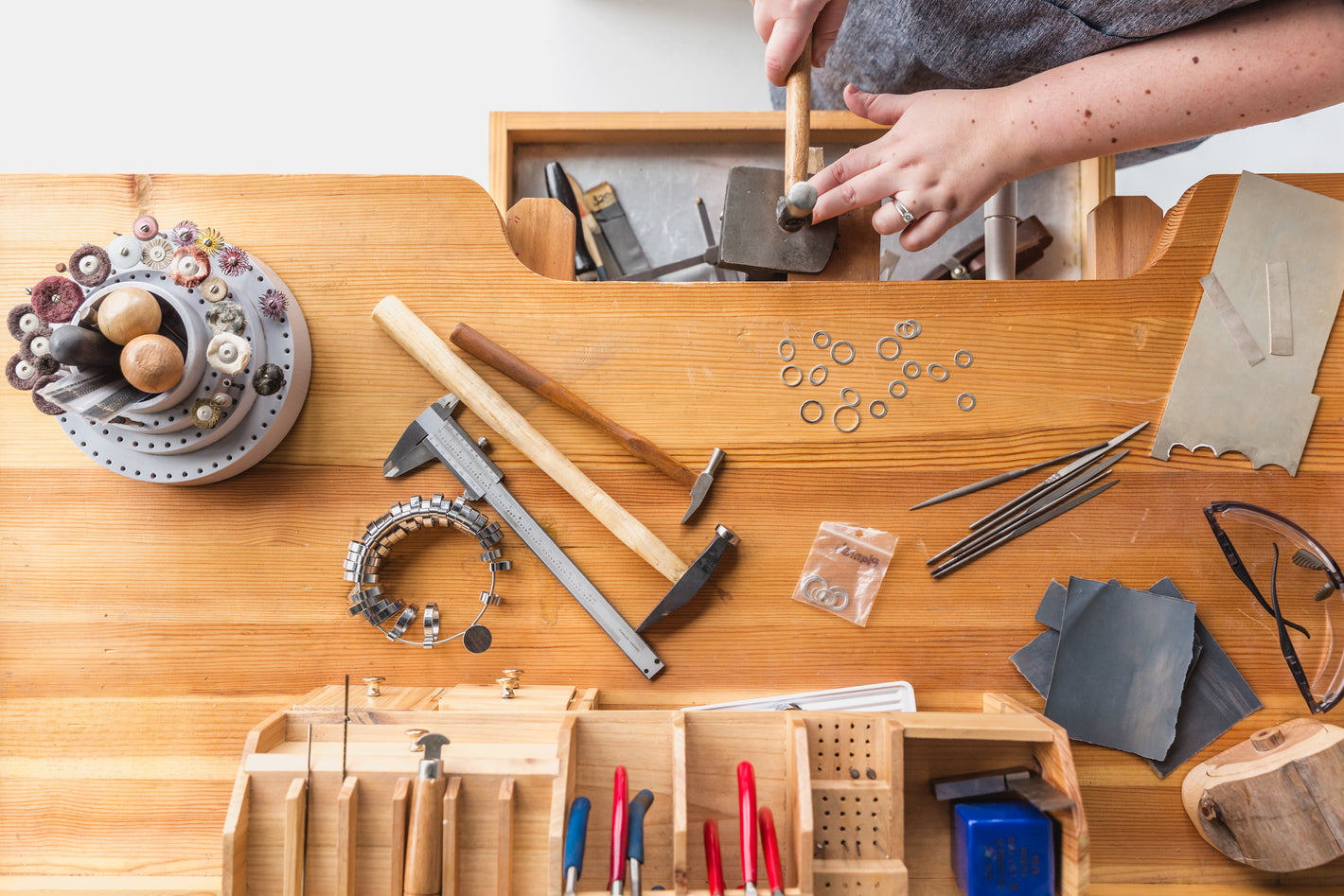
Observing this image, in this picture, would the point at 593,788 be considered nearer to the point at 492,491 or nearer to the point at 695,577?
the point at 695,577

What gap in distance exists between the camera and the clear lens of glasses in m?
1.21

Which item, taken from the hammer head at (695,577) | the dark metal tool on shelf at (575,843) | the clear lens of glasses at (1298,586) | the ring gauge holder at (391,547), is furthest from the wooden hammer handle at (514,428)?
the clear lens of glasses at (1298,586)

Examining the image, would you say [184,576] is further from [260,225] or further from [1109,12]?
[1109,12]

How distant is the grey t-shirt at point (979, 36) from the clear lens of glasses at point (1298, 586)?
2.40 ft

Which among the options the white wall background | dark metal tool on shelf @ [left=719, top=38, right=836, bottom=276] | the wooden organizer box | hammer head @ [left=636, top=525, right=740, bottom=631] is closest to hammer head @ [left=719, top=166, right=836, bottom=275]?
dark metal tool on shelf @ [left=719, top=38, right=836, bottom=276]

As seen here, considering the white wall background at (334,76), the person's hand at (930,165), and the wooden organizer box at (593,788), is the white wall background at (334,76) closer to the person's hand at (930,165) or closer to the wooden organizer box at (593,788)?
the person's hand at (930,165)

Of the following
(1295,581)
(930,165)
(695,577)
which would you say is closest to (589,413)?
(695,577)

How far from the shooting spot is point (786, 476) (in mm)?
1235

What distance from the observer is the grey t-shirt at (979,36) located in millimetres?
1101

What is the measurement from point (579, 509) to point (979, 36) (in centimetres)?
100

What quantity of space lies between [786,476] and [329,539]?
2.37 ft

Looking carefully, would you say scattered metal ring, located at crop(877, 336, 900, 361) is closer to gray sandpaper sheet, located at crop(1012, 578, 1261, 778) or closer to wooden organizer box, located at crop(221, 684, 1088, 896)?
gray sandpaper sheet, located at crop(1012, 578, 1261, 778)

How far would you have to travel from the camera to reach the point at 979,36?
4.16 feet

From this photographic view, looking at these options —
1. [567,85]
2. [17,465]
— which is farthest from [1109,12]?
[17,465]
